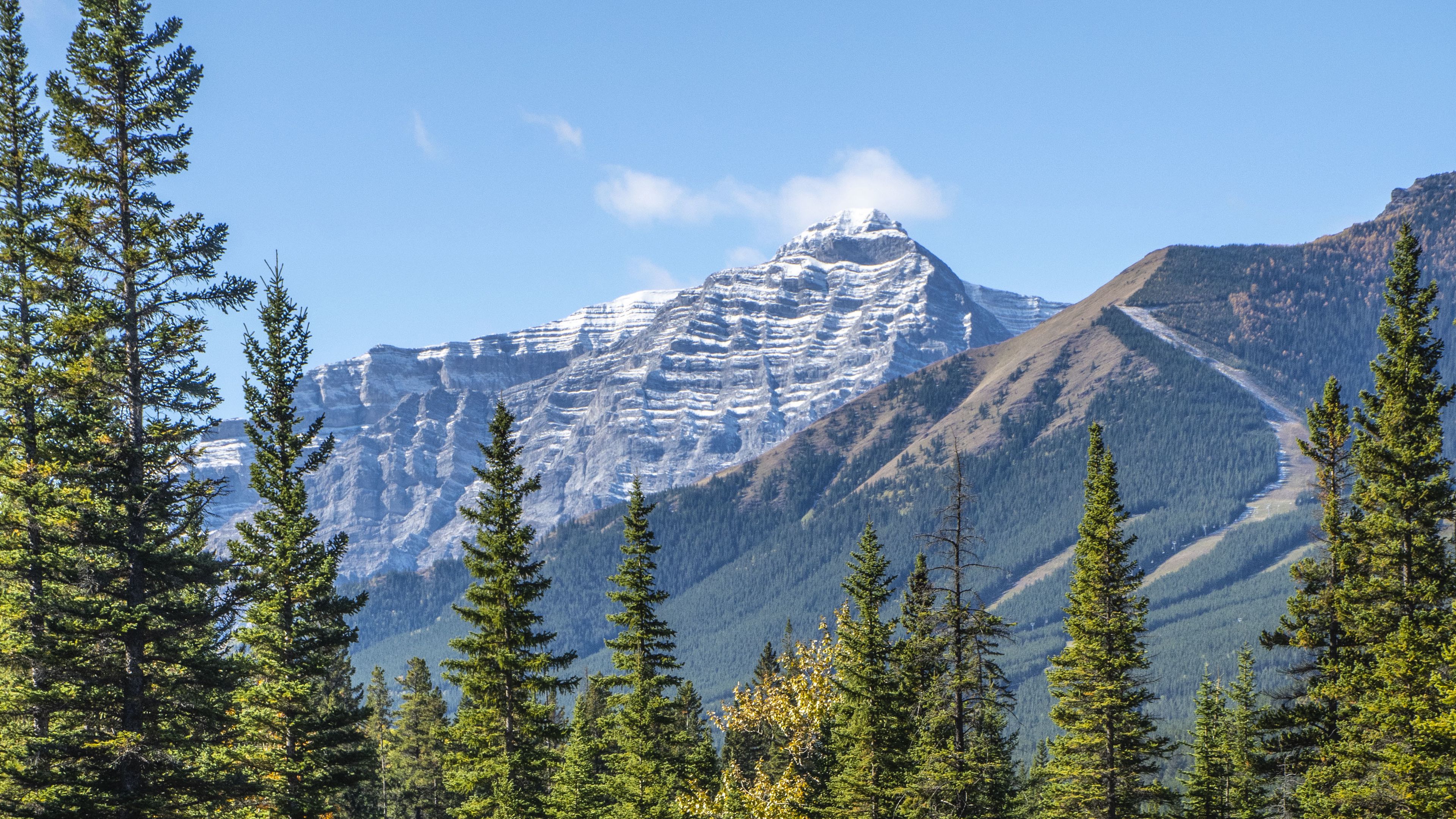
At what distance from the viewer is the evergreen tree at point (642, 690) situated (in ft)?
171

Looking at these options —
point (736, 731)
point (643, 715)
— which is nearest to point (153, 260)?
point (643, 715)

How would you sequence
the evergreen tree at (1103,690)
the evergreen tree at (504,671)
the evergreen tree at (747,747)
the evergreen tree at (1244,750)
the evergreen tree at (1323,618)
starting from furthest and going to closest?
the evergreen tree at (747,747)
the evergreen tree at (1244,750)
the evergreen tree at (1103,690)
the evergreen tree at (1323,618)
the evergreen tree at (504,671)

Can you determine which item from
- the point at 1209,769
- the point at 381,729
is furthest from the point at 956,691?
the point at 381,729

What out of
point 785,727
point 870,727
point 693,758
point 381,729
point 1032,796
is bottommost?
point 1032,796

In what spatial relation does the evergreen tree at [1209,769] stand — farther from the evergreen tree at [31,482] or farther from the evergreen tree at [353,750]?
the evergreen tree at [31,482]

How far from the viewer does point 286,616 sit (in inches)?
1526

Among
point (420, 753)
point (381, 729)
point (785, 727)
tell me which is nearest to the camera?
point (785, 727)

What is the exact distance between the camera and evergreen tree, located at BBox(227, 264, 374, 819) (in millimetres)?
37500

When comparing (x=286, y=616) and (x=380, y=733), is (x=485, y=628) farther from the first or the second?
(x=380, y=733)

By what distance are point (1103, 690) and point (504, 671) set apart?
2602 centimetres

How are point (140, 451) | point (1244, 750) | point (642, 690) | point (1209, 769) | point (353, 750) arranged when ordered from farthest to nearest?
point (1244, 750), point (1209, 769), point (642, 690), point (353, 750), point (140, 451)

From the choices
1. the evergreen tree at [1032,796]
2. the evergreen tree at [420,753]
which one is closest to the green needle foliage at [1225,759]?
the evergreen tree at [1032,796]

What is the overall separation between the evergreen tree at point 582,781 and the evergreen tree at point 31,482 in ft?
62.7

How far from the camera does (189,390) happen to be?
3269cm
